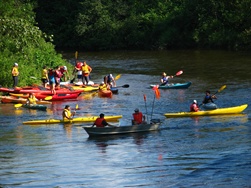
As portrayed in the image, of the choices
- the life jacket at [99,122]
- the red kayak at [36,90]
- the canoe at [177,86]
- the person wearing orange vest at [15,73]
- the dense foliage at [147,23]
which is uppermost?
the dense foliage at [147,23]

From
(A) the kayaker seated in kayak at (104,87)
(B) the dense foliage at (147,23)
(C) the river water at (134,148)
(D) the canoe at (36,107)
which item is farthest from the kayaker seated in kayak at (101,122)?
(B) the dense foliage at (147,23)

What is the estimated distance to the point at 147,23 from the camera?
77.2 metres

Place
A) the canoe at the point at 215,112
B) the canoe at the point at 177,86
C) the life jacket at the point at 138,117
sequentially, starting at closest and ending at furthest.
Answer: the life jacket at the point at 138,117 < the canoe at the point at 215,112 < the canoe at the point at 177,86

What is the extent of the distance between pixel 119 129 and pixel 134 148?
229 centimetres

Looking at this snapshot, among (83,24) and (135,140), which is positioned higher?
(83,24)

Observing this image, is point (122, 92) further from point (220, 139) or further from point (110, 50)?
point (110, 50)

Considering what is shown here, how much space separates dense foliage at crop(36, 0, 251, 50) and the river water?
2571cm

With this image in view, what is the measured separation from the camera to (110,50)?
7462cm

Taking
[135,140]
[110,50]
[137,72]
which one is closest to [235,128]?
[135,140]

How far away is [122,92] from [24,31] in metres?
6.49

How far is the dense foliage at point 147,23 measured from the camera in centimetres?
6700

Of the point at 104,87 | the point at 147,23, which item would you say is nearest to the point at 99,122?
the point at 104,87

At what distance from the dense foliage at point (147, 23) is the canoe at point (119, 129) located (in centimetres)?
3733

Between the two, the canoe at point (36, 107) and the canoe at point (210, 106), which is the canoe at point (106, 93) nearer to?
the canoe at point (36, 107)
